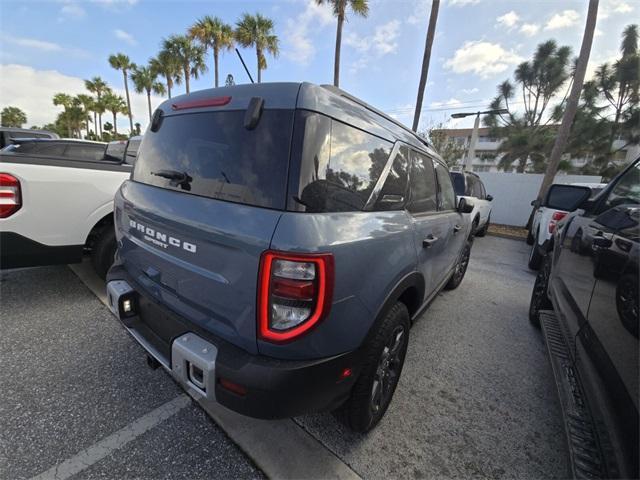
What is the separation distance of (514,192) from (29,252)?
14431 mm

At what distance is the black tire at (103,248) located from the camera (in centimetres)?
324

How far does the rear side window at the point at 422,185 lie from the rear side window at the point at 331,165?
57 cm

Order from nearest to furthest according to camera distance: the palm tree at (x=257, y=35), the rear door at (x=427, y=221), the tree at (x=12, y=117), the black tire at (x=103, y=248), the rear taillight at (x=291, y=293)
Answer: the rear taillight at (x=291, y=293) < the rear door at (x=427, y=221) < the black tire at (x=103, y=248) < the palm tree at (x=257, y=35) < the tree at (x=12, y=117)

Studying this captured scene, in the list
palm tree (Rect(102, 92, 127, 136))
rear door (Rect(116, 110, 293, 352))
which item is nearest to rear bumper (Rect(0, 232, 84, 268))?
rear door (Rect(116, 110, 293, 352))

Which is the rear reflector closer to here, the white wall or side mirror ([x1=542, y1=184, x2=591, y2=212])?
side mirror ([x1=542, y1=184, x2=591, y2=212])

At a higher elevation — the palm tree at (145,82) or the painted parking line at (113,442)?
the palm tree at (145,82)

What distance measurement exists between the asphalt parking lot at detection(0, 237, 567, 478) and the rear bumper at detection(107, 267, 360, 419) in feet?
Result: 1.80

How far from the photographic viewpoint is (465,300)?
4234 mm

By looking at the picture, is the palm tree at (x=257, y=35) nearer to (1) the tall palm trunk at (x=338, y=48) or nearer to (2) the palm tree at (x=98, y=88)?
(1) the tall palm trunk at (x=338, y=48)

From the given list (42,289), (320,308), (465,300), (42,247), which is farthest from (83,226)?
(465,300)

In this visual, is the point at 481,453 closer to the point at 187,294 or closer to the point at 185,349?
the point at 185,349

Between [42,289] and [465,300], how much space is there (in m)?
5.34

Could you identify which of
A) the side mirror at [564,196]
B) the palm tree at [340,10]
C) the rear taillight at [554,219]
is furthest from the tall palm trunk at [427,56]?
the rear taillight at [554,219]

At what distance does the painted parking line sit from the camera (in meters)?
1.52
